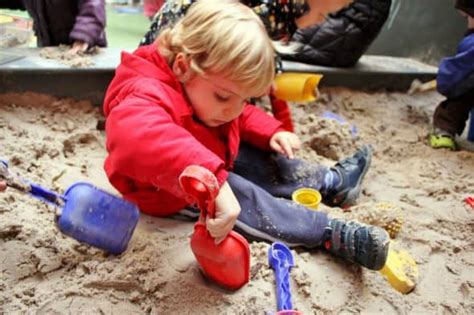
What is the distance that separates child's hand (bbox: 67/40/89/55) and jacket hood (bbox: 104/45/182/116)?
84 cm

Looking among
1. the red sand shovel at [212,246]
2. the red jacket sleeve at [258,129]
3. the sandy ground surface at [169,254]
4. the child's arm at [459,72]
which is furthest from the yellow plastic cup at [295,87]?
the red sand shovel at [212,246]

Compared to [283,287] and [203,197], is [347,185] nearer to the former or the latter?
[283,287]

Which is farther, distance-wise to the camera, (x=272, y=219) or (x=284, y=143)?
(x=284, y=143)

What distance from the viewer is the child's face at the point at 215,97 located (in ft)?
3.34

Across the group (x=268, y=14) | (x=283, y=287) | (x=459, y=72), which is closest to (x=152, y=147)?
(x=283, y=287)

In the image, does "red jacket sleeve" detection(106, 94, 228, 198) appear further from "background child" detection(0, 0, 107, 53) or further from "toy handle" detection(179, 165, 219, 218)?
"background child" detection(0, 0, 107, 53)

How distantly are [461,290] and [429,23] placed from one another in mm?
2145

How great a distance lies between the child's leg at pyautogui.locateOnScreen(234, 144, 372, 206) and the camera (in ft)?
Answer: 4.55

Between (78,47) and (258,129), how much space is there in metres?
0.94

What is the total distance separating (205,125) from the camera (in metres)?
1.13

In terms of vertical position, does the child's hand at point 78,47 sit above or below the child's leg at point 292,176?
above

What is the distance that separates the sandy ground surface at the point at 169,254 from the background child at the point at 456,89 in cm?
22

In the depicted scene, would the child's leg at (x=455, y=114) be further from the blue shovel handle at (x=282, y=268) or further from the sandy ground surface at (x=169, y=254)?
the blue shovel handle at (x=282, y=268)

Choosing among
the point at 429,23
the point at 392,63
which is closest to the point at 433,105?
the point at 392,63
